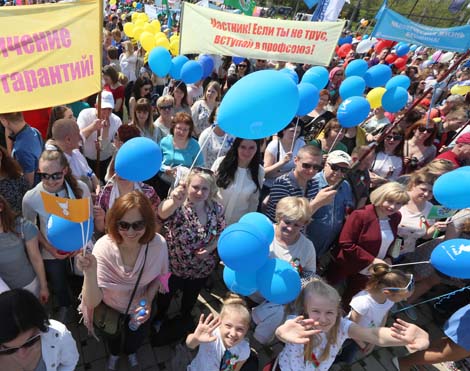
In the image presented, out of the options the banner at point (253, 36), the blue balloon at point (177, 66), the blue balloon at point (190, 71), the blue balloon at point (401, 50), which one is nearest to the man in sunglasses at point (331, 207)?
the banner at point (253, 36)

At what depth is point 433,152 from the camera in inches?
194

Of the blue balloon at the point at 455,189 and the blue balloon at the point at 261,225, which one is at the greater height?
the blue balloon at the point at 455,189

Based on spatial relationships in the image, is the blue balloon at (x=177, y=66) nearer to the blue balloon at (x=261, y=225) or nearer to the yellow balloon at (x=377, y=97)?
the yellow balloon at (x=377, y=97)

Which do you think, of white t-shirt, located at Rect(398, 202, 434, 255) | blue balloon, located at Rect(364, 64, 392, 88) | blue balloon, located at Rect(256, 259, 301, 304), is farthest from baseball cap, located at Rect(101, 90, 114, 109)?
blue balloon, located at Rect(364, 64, 392, 88)

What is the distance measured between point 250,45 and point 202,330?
3662 mm

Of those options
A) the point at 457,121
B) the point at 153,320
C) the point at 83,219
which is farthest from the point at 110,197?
the point at 457,121

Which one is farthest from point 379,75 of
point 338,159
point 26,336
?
point 26,336

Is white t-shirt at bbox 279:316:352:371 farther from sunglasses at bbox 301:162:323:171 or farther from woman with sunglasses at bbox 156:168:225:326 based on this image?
sunglasses at bbox 301:162:323:171

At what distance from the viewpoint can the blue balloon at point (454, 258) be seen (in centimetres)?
249

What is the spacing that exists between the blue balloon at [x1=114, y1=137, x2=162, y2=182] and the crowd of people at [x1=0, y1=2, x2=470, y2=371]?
0.54 feet

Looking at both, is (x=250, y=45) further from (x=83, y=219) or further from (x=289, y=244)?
(x=83, y=219)

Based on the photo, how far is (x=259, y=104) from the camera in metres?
2.32

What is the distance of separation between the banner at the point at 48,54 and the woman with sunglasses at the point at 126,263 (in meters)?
1.06

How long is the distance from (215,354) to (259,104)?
180cm
